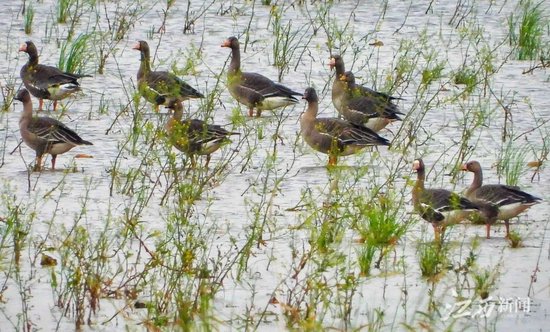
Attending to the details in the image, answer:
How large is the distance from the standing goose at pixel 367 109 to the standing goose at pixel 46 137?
2.78m

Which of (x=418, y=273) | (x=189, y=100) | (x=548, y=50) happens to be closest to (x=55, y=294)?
(x=418, y=273)

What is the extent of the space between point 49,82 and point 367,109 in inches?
122

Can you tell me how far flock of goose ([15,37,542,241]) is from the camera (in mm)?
9742

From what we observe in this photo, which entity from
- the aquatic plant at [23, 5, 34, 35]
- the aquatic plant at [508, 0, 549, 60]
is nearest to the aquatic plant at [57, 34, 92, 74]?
the aquatic plant at [23, 5, 34, 35]

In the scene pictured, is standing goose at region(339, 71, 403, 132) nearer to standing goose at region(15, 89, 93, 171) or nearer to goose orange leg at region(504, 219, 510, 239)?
standing goose at region(15, 89, 93, 171)

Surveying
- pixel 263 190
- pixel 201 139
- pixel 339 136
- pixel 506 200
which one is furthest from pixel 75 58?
pixel 506 200

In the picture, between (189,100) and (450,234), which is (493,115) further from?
(450,234)

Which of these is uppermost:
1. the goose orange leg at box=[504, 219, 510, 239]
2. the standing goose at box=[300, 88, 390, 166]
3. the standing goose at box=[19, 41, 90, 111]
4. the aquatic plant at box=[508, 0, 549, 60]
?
the aquatic plant at box=[508, 0, 549, 60]

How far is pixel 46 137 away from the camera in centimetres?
1148

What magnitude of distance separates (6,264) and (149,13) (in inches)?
378

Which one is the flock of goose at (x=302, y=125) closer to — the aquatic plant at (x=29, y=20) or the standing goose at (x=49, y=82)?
the standing goose at (x=49, y=82)

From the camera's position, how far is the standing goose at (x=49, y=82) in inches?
538

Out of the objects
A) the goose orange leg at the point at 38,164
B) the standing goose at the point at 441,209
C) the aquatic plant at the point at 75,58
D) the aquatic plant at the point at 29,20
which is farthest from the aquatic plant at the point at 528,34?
the goose orange leg at the point at 38,164

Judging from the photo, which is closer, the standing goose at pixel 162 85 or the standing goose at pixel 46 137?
the standing goose at pixel 46 137
